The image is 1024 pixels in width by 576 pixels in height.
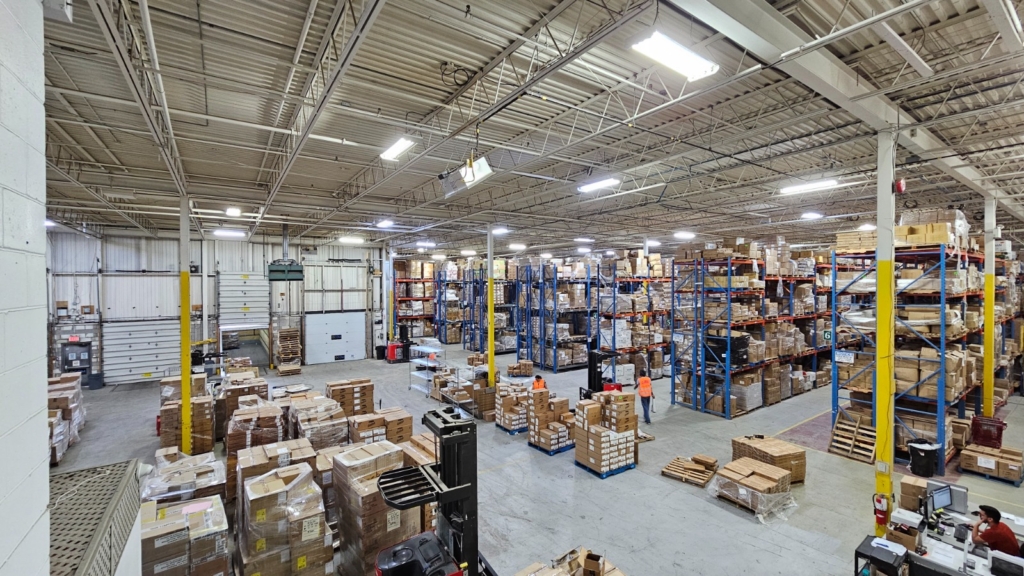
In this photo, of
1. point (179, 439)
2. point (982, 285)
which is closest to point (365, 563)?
point (179, 439)

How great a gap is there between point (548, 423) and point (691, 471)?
274 centimetres

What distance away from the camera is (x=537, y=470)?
7.65m

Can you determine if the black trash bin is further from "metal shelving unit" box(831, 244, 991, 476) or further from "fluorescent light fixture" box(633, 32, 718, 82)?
"fluorescent light fixture" box(633, 32, 718, 82)

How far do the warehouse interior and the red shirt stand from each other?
0.12 feet

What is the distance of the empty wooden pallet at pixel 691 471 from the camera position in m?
7.07

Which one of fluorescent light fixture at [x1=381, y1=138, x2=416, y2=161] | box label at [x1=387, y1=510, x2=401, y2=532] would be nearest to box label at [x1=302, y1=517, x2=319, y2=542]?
box label at [x1=387, y1=510, x2=401, y2=532]

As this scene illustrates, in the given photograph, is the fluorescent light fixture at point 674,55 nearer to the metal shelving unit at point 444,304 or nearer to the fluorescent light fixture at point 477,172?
the fluorescent light fixture at point 477,172

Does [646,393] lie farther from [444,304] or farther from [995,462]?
[444,304]

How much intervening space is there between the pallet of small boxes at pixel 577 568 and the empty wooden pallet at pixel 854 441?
6.69 m

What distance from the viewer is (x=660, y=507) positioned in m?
6.34

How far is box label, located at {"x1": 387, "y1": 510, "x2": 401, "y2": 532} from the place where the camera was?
15.8 feet

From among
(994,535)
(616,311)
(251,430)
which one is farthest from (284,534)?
(616,311)

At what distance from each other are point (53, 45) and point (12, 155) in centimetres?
540

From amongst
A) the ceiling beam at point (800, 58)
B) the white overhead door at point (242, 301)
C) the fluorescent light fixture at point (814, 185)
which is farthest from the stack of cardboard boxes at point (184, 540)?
the white overhead door at point (242, 301)
